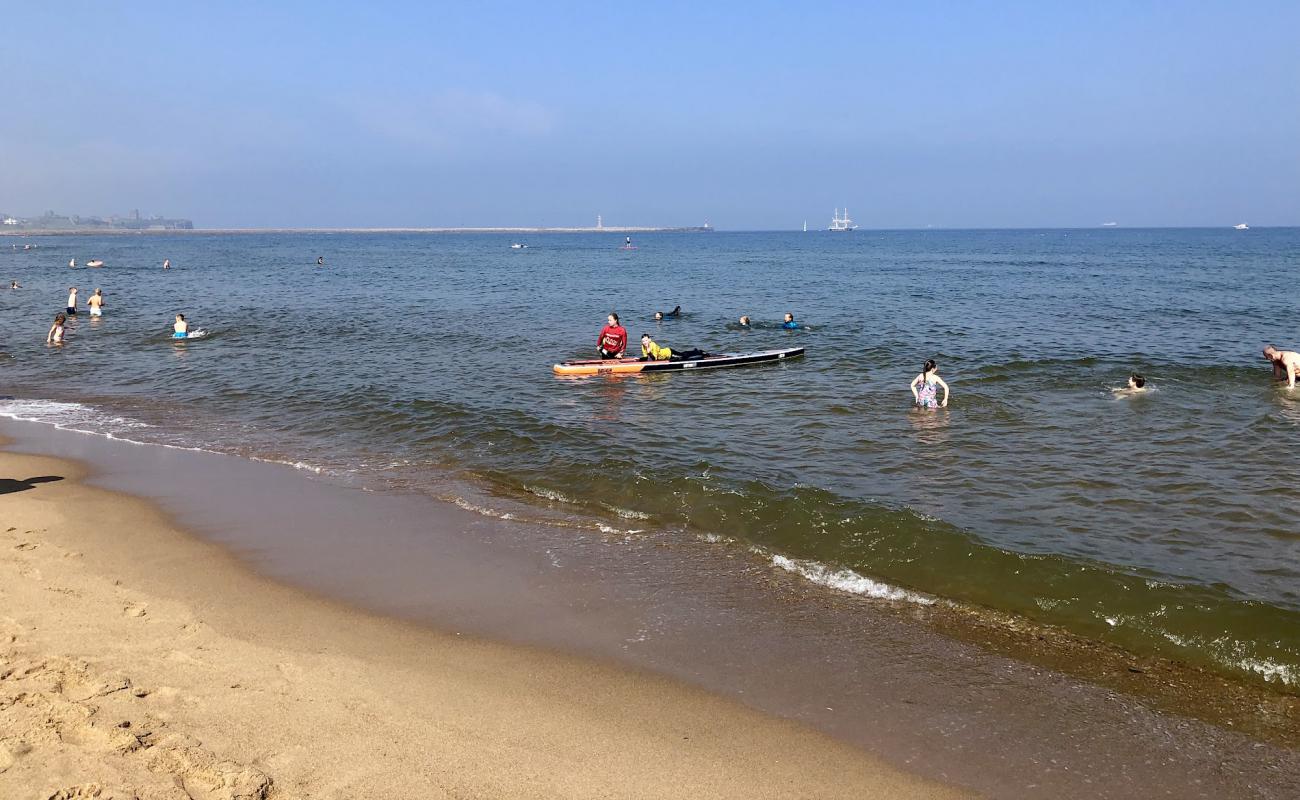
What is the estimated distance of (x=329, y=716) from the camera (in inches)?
231

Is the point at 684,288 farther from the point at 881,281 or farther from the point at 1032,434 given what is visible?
the point at 1032,434

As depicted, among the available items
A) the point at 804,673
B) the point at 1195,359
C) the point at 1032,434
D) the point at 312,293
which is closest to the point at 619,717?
the point at 804,673

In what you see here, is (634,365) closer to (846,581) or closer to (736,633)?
(846,581)

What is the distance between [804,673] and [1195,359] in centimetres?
2076

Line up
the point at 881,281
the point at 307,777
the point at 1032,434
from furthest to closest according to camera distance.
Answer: the point at 881,281 < the point at 1032,434 < the point at 307,777

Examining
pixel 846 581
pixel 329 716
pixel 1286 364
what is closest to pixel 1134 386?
pixel 1286 364

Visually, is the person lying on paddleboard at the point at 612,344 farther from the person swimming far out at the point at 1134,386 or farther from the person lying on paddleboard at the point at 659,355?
the person swimming far out at the point at 1134,386

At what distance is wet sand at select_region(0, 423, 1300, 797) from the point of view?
5656mm

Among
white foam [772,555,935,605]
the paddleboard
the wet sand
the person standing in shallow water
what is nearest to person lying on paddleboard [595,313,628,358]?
the paddleboard

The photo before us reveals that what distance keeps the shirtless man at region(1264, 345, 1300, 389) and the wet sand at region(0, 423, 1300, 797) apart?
48.0ft

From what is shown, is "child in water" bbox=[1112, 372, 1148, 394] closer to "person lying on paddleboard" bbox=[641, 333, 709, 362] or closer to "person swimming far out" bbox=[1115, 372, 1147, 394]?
"person swimming far out" bbox=[1115, 372, 1147, 394]

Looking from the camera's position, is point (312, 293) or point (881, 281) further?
point (881, 281)

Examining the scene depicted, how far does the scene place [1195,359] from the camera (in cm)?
2222

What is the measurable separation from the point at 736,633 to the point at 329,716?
3.46 m
